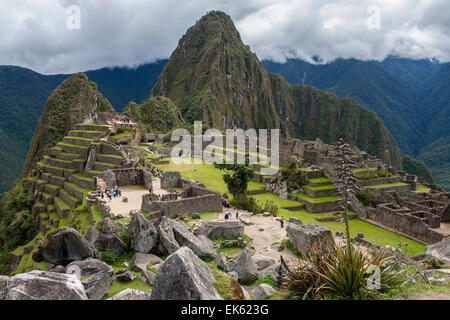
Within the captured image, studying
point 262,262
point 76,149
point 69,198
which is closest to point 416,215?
point 262,262

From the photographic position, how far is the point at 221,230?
43.7 feet

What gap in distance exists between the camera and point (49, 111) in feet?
305

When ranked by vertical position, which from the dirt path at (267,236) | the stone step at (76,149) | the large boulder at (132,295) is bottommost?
the dirt path at (267,236)

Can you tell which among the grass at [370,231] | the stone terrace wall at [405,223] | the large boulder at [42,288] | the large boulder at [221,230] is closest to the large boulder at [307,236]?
the large boulder at [221,230]

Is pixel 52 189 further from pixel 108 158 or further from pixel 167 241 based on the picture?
pixel 167 241

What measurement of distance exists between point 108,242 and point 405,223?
29.7m

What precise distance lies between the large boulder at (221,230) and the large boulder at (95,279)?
5979mm

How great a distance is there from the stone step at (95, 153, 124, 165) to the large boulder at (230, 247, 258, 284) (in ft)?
68.5

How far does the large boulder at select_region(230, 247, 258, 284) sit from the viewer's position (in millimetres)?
8766

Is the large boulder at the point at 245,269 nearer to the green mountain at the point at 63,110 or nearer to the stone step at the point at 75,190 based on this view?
the stone step at the point at 75,190

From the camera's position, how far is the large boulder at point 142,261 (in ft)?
28.3
